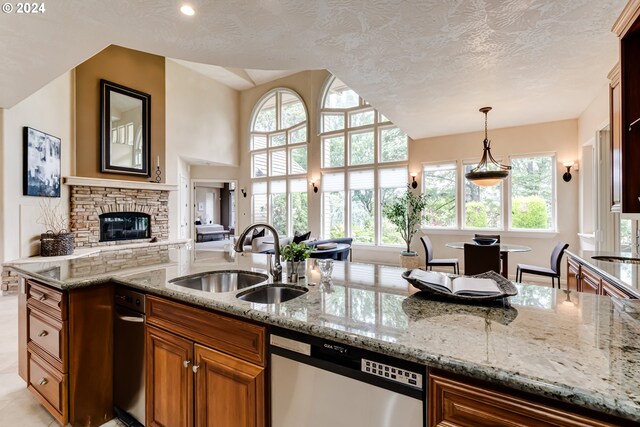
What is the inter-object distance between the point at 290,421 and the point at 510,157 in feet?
19.9

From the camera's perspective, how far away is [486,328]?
1016mm

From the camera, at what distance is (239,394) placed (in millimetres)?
1277

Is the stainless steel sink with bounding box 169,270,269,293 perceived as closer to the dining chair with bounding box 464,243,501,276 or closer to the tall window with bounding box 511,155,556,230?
the dining chair with bounding box 464,243,501,276

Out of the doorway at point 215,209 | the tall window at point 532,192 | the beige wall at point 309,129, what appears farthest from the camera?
the doorway at point 215,209

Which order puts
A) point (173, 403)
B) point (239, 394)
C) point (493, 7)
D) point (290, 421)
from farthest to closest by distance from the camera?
point (493, 7), point (173, 403), point (239, 394), point (290, 421)

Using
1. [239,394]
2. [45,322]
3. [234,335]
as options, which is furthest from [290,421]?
[45,322]

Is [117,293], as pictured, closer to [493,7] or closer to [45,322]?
[45,322]

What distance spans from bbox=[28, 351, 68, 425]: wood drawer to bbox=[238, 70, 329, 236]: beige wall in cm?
633

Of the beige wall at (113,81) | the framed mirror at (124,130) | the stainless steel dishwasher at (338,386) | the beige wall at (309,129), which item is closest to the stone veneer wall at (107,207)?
the beige wall at (113,81)

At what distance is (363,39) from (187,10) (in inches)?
54.1

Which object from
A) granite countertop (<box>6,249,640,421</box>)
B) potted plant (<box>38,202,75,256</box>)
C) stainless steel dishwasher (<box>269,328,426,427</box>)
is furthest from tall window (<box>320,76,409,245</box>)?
stainless steel dishwasher (<box>269,328,426,427</box>)

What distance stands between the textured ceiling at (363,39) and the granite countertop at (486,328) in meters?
1.88

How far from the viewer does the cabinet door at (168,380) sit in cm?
146

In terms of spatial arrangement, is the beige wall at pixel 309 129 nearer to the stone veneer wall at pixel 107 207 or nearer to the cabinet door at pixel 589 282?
the stone veneer wall at pixel 107 207
